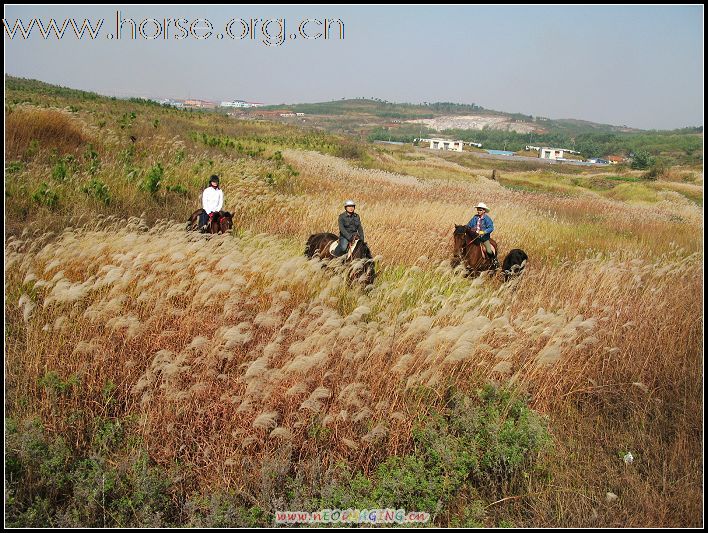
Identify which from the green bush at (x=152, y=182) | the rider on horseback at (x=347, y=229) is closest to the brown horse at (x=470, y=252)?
the rider on horseback at (x=347, y=229)

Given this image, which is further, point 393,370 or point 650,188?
point 650,188

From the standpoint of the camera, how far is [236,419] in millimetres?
4051

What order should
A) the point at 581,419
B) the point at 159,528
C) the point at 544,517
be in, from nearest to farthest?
the point at 159,528
the point at 544,517
the point at 581,419

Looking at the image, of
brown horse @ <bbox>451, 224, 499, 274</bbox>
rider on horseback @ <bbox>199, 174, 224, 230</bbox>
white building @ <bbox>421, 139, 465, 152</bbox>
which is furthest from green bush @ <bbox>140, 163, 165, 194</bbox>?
white building @ <bbox>421, 139, 465, 152</bbox>

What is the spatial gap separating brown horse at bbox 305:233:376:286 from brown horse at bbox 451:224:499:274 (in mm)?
2450

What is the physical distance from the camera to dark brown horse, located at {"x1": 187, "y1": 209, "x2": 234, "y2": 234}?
999 cm

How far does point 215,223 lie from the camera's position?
396 inches

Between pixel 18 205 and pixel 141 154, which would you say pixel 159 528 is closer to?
pixel 18 205

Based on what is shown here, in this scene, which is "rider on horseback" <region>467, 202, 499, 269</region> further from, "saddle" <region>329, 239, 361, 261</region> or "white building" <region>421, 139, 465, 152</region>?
"white building" <region>421, 139, 465, 152</region>

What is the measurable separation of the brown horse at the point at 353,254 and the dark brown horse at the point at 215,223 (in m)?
2.05

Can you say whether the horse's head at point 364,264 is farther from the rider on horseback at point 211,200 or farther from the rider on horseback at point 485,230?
the rider on horseback at point 211,200

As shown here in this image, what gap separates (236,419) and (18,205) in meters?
8.19

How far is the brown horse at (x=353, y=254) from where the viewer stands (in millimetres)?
7553

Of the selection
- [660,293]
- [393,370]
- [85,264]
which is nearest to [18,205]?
[85,264]
